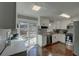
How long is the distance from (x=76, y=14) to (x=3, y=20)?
93 centimetres

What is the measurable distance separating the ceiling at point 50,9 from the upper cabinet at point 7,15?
8 centimetres

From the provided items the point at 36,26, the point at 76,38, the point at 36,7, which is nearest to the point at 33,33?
the point at 36,26

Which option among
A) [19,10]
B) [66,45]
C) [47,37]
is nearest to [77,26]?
[66,45]

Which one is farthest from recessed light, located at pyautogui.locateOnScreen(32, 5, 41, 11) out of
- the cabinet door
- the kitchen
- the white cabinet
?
the white cabinet

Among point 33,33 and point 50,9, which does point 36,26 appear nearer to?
point 33,33

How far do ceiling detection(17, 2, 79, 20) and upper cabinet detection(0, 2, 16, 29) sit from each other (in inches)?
3.0

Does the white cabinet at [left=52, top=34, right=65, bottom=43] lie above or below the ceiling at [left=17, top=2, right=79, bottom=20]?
below

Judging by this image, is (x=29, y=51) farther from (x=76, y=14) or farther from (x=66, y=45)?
(x=76, y=14)

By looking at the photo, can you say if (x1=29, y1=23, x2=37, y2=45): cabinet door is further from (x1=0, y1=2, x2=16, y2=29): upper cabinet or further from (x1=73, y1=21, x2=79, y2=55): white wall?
(x1=73, y1=21, x2=79, y2=55): white wall

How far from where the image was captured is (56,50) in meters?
1.59

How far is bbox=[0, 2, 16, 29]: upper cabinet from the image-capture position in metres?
1.50

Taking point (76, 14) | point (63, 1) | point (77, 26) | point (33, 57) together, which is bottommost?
point (33, 57)

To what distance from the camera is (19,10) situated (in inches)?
61.6

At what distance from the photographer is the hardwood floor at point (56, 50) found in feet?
5.17
